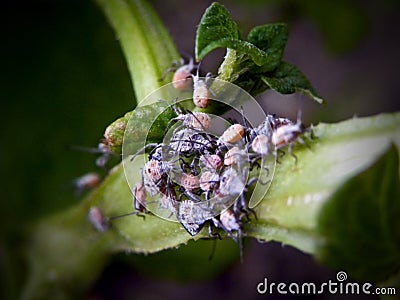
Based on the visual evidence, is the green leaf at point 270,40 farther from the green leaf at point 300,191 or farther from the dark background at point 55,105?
the dark background at point 55,105

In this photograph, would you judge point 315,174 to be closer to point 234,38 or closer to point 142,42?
point 234,38

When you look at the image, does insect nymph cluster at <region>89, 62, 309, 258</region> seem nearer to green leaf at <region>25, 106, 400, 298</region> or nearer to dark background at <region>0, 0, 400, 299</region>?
green leaf at <region>25, 106, 400, 298</region>

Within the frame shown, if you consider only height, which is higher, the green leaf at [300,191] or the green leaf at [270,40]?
the green leaf at [270,40]

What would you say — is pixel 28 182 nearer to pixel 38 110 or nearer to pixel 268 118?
pixel 38 110

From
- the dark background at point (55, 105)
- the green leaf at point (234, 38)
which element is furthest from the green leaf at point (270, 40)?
the dark background at point (55, 105)

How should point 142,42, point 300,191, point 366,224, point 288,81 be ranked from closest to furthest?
1. point 366,224
2. point 300,191
3. point 288,81
4. point 142,42

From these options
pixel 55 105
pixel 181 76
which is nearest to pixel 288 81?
pixel 181 76
